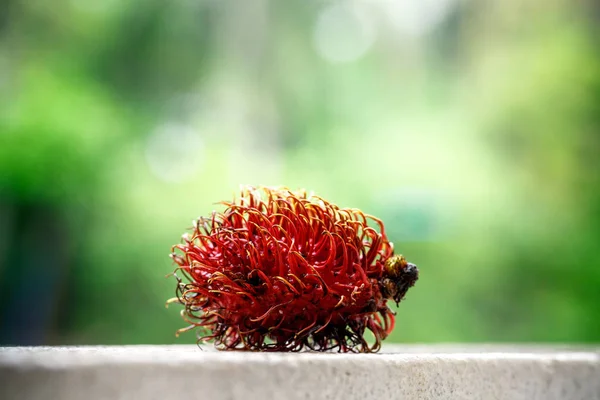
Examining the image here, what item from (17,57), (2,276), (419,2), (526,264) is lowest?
(2,276)

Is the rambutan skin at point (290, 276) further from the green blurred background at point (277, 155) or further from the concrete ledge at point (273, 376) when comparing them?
the green blurred background at point (277, 155)

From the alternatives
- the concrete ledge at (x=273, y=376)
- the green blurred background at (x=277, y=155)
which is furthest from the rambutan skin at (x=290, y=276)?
the green blurred background at (x=277, y=155)

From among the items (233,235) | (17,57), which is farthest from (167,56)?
(233,235)

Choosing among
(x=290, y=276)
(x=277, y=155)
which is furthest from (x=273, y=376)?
(x=277, y=155)

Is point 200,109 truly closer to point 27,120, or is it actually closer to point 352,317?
point 27,120

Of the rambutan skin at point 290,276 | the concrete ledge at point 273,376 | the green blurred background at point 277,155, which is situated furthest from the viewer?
the green blurred background at point 277,155

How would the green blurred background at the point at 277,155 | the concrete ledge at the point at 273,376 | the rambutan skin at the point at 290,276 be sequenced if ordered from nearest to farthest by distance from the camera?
1. the concrete ledge at the point at 273,376
2. the rambutan skin at the point at 290,276
3. the green blurred background at the point at 277,155
